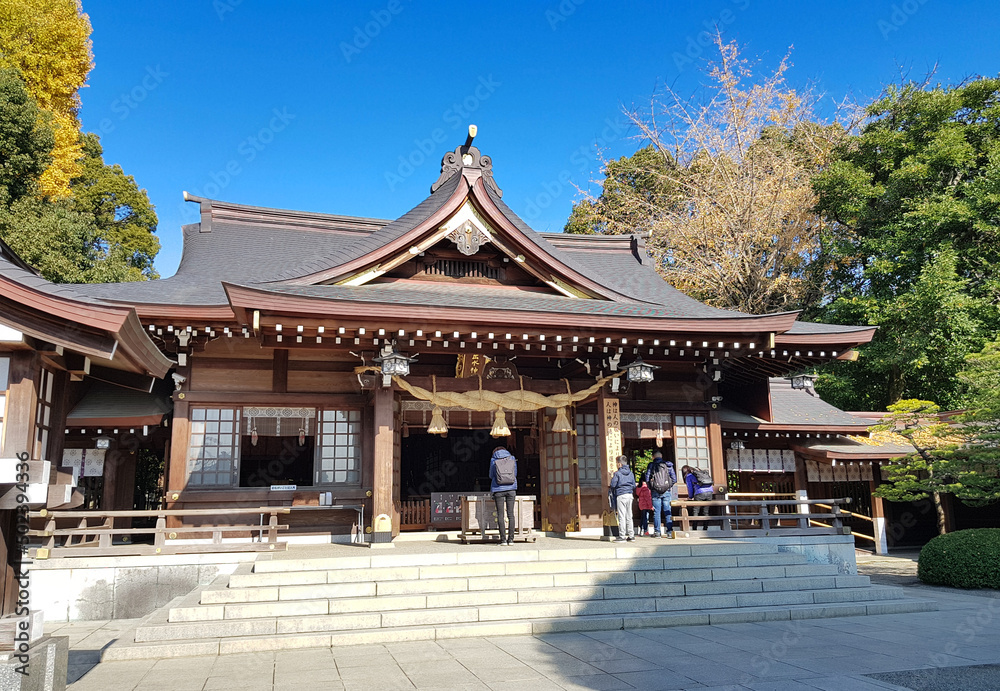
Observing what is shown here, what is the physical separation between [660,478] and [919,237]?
17474 millimetres

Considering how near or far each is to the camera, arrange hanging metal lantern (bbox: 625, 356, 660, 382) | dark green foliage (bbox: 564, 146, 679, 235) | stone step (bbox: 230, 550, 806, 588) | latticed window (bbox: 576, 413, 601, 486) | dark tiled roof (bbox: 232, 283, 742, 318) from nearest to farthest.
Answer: stone step (bbox: 230, 550, 806, 588) < dark tiled roof (bbox: 232, 283, 742, 318) < hanging metal lantern (bbox: 625, 356, 660, 382) < latticed window (bbox: 576, 413, 601, 486) < dark green foliage (bbox: 564, 146, 679, 235)

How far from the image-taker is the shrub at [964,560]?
12.4 m

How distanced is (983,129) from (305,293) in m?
25.1

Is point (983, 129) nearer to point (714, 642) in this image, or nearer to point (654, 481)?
point (654, 481)

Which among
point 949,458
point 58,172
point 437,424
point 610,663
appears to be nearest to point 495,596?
point 610,663

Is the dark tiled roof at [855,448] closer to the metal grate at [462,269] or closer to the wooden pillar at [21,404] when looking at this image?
the metal grate at [462,269]

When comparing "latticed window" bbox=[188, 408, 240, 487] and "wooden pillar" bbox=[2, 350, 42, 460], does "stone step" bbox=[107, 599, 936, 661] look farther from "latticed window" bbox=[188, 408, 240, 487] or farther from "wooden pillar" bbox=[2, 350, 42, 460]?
"latticed window" bbox=[188, 408, 240, 487]

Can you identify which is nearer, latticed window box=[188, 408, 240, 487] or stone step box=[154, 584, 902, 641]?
stone step box=[154, 584, 902, 641]

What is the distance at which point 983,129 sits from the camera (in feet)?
79.7

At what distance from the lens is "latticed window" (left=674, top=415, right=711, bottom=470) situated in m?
13.9

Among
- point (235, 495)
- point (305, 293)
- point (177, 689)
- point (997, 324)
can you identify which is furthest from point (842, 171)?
point (177, 689)

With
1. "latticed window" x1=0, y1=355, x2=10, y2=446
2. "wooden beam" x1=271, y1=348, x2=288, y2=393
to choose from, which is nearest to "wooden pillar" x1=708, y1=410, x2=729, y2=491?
"wooden beam" x1=271, y1=348, x2=288, y2=393

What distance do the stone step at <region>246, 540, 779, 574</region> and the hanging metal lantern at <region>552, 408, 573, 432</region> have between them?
2796 mm

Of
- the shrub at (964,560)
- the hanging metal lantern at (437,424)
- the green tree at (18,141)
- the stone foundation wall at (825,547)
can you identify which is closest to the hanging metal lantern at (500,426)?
the hanging metal lantern at (437,424)
